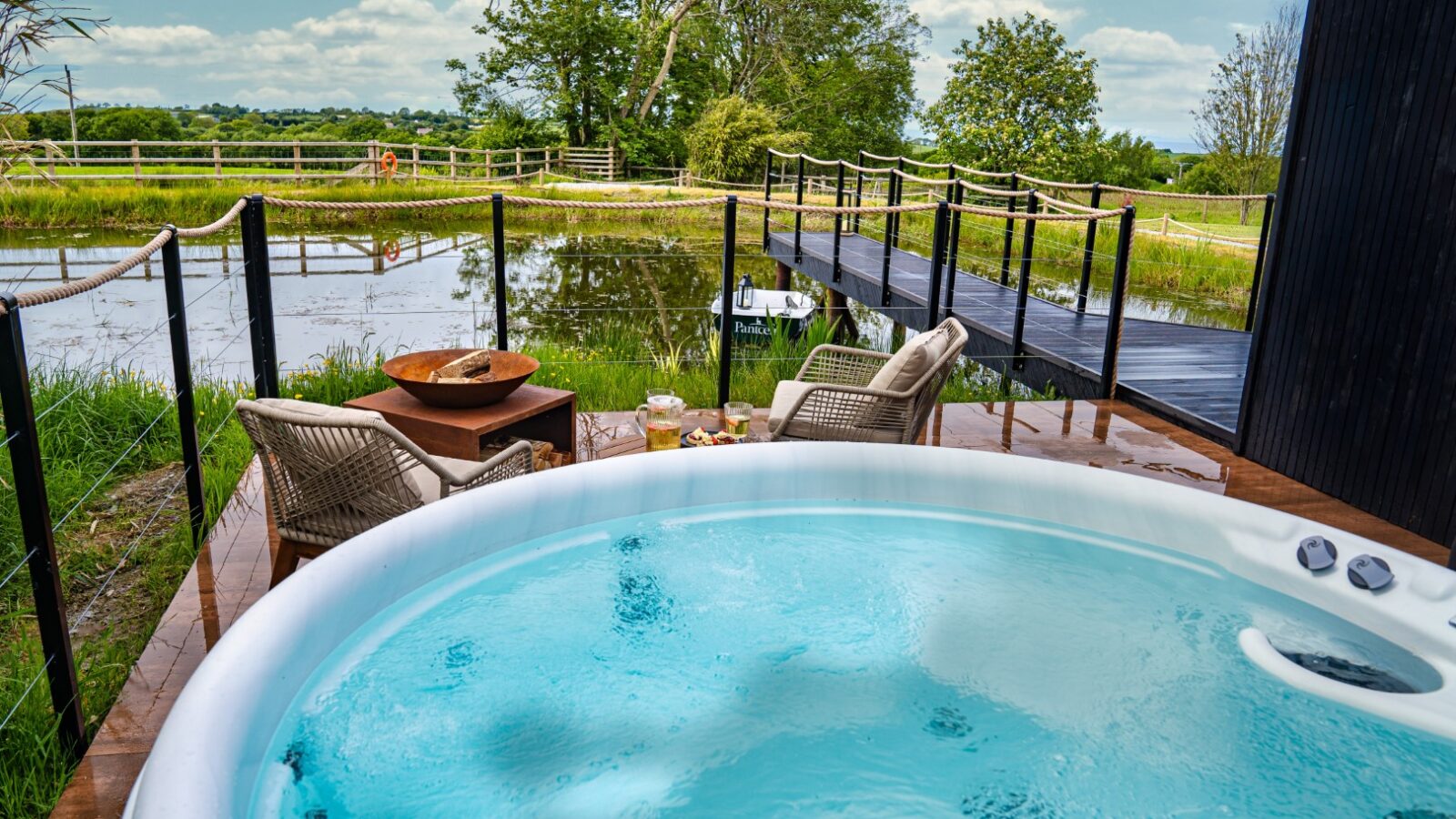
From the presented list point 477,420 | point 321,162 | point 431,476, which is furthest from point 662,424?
point 321,162

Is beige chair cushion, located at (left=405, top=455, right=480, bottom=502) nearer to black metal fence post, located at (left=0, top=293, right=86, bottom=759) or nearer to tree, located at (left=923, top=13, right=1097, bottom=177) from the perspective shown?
black metal fence post, located at (left=0, top=293, right=86, bottom=759)

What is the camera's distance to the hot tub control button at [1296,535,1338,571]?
2383mm

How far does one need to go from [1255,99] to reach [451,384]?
16.8m

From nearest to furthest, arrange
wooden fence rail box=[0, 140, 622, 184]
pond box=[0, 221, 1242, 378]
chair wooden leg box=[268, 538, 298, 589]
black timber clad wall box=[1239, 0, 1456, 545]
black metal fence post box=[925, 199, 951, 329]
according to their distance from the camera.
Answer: chair wooden leg box=[268, 538, 298, 589]
black timber clad wall box=[1239, 0, 1456, 545]
black metal fence post box=[925, 199, 951, 329]
pond box=[0, 221, 1242, 378]
wooden fence rail box=[0, 140, 622, 184]

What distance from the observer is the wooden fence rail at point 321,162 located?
49.0 feet

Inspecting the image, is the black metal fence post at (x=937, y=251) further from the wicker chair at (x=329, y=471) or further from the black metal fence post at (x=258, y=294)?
the black metal fence post at (x=258, y=294)

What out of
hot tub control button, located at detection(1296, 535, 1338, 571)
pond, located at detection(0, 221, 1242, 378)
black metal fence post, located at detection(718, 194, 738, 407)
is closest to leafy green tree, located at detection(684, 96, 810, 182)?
pond, located at detection(0, 221, 1242, 378)

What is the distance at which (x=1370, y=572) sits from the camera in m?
2.29

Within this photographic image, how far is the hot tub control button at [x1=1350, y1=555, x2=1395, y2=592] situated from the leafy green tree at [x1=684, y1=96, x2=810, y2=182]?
58.7 feet

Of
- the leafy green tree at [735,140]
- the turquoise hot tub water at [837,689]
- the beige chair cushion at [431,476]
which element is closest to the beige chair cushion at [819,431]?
the turquoise hot tub water at [837,689]

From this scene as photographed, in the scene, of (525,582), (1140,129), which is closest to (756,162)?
(1140,129)

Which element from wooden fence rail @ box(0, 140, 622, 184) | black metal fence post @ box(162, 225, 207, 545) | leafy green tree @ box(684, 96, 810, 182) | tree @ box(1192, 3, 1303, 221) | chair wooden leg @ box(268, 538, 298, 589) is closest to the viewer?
chair wooden leg @ box(268, 538, 298, 589)

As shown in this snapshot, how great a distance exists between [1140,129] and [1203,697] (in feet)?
85.6

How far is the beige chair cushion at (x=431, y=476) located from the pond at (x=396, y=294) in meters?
2.73
